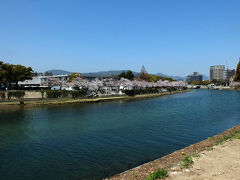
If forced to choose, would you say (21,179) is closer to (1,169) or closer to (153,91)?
(1,169)

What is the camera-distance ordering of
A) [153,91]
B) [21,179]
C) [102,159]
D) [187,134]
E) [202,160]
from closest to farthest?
1. [202,160]
2. [21,179]
3. [102,159]
4. [187,134]
5. [153,91]

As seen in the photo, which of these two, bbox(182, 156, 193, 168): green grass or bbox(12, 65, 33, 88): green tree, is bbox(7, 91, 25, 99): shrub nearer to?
bbox(12, 65, 33, 88): green tree

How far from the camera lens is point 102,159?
12430 millimetres

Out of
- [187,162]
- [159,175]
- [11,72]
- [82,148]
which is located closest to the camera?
[159,175]

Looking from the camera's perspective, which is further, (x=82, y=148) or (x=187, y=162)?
(x=82, y=148)

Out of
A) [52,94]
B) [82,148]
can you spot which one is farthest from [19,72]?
[82,148]

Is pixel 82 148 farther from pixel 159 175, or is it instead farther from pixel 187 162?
pixel 159 175

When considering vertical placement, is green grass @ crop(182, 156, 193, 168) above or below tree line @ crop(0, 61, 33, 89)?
below

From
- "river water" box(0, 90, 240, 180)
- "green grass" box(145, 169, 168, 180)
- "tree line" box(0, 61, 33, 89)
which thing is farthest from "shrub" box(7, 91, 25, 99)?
"green grass" box(145, 169, 168, 180)

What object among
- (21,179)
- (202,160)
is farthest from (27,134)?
(202,160)

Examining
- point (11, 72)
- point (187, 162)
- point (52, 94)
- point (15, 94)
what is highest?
point (11, 72)

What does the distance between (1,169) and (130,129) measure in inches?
488

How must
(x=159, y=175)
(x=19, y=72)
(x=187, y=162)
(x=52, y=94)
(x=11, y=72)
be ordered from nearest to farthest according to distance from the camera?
(x=159, y=175) → (x=187, y=162) → (x=52, y=94) → (x=11, y=72) → (x=19, y=72)

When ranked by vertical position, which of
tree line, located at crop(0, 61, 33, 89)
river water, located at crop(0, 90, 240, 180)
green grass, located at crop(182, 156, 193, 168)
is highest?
tree line, located at crop(0, 61, 33, 89)
